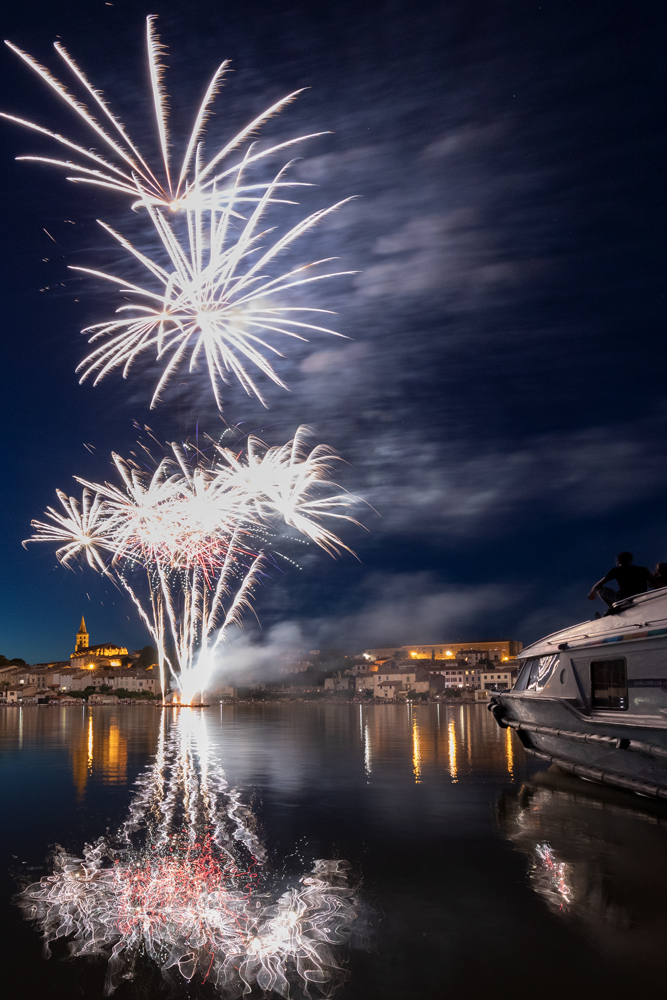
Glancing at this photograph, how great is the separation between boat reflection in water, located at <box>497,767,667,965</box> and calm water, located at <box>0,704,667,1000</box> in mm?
22

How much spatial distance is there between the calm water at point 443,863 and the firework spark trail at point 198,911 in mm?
209

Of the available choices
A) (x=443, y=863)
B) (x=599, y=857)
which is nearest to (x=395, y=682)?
(x=599, y=857)

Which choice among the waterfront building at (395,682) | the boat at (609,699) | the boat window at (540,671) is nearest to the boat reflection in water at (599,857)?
the boat at (609,699)

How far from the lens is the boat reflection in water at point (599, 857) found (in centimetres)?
552

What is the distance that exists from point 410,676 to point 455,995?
6183 inches

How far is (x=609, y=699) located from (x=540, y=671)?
3.87 m

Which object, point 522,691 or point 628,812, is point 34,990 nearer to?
point 628,812

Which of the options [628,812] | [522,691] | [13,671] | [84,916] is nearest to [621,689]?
[628,812]

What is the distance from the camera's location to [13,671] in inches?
7357

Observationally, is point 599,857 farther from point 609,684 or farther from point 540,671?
point 540,671

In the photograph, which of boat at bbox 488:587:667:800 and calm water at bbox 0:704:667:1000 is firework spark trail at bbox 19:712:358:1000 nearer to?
calm water at bbox 0:704:667:1000

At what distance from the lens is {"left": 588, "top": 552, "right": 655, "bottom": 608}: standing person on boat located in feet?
42.5

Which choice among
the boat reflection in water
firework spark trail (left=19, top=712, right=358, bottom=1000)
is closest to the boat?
the boat reflection in water

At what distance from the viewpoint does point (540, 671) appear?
15.9m
